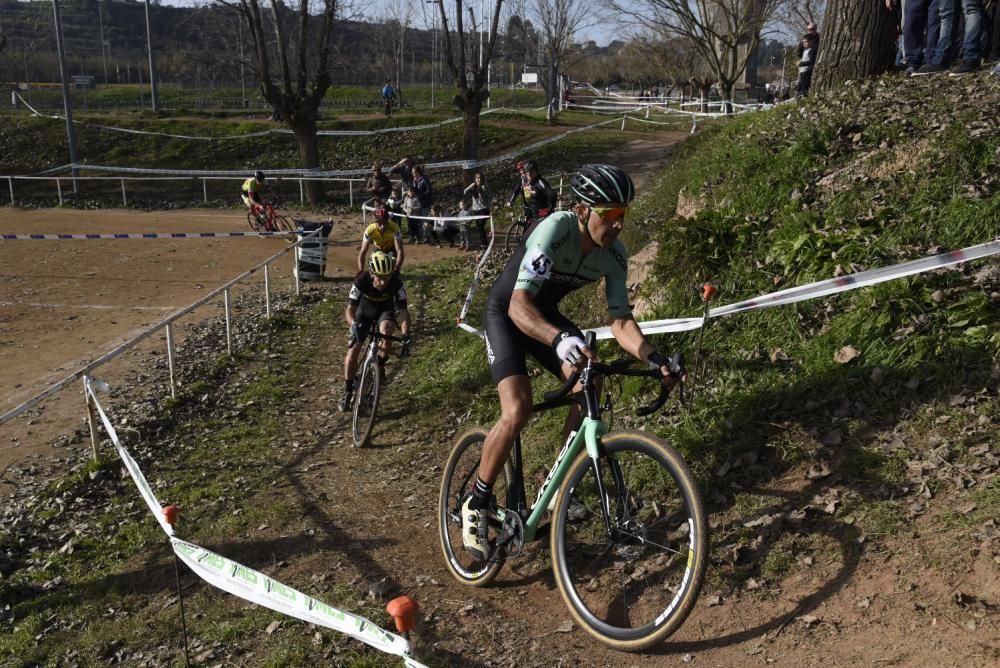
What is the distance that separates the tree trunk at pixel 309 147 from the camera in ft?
88.3

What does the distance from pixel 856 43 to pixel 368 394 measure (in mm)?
7757

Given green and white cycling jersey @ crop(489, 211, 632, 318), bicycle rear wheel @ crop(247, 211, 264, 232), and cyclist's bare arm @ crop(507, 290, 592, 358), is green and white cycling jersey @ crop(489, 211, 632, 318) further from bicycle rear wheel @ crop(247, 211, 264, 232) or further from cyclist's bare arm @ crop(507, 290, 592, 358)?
bicycle rear wheel @ crop(247, 211, 264, 232)

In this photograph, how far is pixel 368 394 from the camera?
820 centimetres

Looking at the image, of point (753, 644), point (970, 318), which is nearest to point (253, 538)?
point (753, 644)

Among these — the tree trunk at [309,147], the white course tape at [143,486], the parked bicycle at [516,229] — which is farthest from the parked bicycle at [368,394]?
the tree trunk at [309,147]

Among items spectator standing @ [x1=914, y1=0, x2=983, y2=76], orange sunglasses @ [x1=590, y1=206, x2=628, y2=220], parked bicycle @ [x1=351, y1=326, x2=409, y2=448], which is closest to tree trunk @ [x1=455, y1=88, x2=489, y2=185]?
spectator standing @ [x1=914, y1=0, x2=983, y2=76]

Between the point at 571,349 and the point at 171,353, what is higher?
the point at 571,349

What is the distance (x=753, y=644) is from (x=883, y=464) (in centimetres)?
146

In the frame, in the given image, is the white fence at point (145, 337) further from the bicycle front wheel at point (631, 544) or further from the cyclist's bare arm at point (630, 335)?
the cyclist's bare arm at point (630, 335)

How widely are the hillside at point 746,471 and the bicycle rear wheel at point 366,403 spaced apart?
21cm

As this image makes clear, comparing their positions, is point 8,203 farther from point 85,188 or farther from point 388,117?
point 388,117

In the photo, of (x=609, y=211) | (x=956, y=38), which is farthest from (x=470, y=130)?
(x=609, y=211)

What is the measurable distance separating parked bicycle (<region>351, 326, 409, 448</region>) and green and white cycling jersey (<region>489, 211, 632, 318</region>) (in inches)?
140

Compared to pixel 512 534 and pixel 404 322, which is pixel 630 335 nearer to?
pixel 512 534
